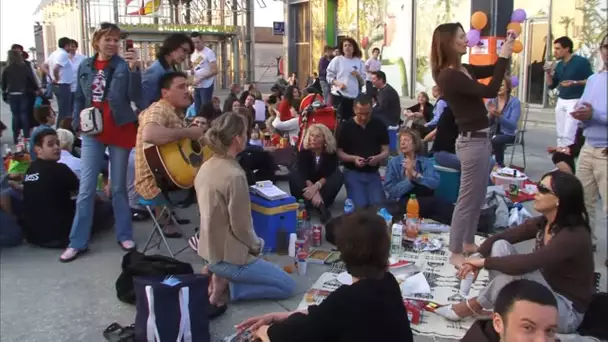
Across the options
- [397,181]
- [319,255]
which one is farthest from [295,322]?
[397,181]

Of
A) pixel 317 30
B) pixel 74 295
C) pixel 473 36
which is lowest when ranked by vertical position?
pixel 74 295

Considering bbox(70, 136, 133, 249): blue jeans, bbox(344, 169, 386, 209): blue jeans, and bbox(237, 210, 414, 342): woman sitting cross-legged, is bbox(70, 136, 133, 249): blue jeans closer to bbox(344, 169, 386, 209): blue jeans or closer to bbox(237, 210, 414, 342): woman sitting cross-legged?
bbox(344, 169, 386, 209): blue jeans

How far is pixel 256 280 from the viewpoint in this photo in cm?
412

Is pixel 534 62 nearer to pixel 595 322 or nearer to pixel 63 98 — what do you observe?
pixel 63 98

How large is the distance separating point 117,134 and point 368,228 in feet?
10.6

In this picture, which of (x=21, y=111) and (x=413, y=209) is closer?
(x=413, y=209)

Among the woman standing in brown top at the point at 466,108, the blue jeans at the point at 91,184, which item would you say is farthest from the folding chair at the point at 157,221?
the woman standing in brown top at the point at 466,108

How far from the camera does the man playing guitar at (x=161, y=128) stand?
A: 4730mm

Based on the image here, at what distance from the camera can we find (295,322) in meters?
2.44

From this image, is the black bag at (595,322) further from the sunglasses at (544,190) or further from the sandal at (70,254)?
the sandal at (70,254)

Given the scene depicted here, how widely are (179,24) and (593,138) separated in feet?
56.7

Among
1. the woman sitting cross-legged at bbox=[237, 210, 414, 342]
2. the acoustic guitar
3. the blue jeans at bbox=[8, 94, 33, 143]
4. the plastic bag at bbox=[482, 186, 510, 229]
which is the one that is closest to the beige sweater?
the acoustic guitar

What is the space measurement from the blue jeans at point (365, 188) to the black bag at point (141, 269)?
268 centimetres

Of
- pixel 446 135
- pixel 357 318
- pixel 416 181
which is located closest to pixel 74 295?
pixel 357 318
